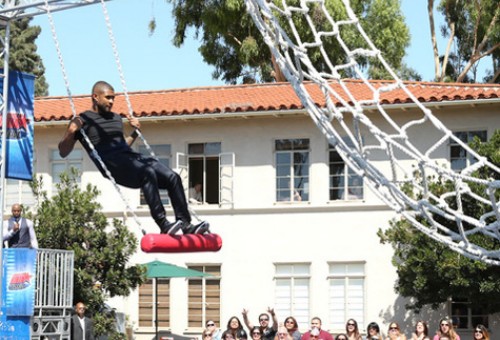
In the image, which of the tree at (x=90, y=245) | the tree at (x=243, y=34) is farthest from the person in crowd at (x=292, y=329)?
the tree at (x=243, y=34)

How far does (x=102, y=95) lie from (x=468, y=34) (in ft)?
104

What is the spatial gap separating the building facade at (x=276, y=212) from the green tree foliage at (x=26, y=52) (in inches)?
1143

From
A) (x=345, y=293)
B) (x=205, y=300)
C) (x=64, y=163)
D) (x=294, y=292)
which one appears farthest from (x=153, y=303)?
(x=345, y=293)

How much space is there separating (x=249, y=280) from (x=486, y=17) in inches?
658

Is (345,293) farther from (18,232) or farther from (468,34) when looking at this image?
(468,34)

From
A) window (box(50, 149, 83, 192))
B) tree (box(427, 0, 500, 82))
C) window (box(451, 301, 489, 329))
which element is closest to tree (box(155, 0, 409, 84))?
tree (box(427, 0, 500, 82))

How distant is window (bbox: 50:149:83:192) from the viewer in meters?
31.1

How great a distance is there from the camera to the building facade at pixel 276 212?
28000mm

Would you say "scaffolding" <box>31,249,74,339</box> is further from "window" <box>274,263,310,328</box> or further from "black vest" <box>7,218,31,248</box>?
"window" <box>274,263,310,328</box>

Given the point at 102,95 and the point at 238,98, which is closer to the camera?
the point at 102,95

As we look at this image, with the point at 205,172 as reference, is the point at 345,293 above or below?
below

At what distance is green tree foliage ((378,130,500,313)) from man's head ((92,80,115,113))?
10.6 meters

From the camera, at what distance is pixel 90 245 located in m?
25.0

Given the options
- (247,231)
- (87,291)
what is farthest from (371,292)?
(87,291)
